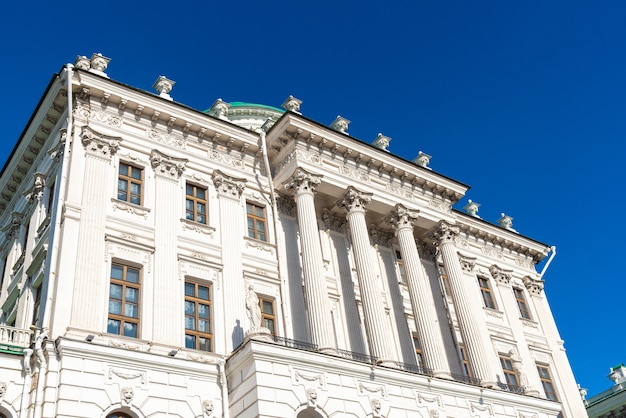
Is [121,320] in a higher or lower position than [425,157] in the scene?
lower

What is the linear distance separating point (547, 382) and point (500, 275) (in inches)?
220

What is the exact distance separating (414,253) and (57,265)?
533 inches

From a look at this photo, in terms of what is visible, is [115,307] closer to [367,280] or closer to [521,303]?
[367,280]

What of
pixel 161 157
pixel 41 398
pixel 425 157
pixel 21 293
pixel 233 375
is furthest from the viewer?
pixel 425 157

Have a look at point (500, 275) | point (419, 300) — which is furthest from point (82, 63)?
point (500, 275)

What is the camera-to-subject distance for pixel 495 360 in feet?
90.9

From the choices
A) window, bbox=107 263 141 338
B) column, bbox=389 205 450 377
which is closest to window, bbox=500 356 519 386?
column, bbox=389 205 450 377

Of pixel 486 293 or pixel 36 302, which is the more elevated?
pixel 486 293

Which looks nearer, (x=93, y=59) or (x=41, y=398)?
(x=41, y=398)

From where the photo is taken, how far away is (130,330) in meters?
19.8

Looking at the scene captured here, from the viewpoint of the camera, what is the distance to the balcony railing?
18.3 m

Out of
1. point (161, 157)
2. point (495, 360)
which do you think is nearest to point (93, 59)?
point (161, 157)

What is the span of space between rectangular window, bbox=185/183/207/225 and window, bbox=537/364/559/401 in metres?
18.1

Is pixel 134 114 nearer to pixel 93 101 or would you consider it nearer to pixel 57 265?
pixel 93 101
